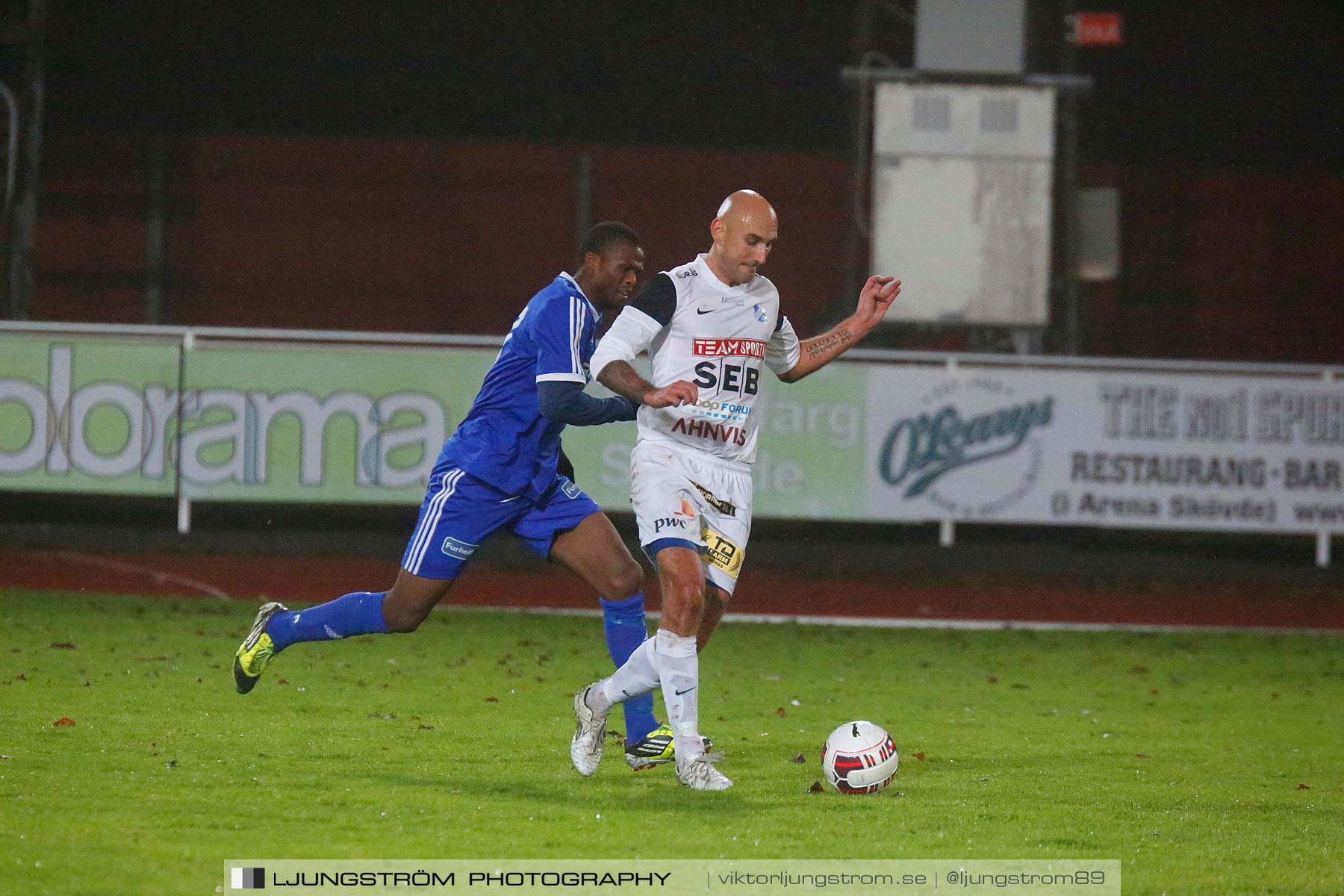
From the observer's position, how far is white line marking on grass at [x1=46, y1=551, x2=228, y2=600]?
1255 centimetres

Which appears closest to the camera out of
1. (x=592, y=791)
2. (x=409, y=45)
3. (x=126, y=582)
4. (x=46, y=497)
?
(x=592, y=791)

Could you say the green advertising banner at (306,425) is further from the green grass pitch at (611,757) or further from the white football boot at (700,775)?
the white football boot at (700,775)

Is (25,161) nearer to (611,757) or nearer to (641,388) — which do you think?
(611,757)

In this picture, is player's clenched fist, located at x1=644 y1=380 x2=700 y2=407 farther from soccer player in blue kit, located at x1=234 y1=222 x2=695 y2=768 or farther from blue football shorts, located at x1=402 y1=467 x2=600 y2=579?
blue football shorts, located at x1=402 y1=467 x2=600 y2=579

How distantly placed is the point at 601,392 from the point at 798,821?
8780 mm

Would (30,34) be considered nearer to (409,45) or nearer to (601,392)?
(409,45)

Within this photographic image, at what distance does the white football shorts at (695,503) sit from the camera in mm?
5660

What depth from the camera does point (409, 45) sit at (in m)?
23.4

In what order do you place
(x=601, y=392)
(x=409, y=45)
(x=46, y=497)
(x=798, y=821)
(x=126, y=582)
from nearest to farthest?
(x=798, y=821) → (x=126, y=582) → (x=601, y=392) → (x=46, y=497) → (x=409, y=45)

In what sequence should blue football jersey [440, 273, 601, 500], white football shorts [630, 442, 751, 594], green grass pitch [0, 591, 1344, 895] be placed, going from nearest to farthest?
green grass pitch [0, 591, 1344, 895], white football shorts [630, 442, 751, 594], blue football jersey [440, 273, 601, 500]

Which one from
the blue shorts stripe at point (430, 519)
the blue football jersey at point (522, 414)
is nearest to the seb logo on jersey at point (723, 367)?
the blue football jersey at point (522, 414)

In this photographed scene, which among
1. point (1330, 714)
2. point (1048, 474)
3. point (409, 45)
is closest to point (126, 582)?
point (1048, 474)

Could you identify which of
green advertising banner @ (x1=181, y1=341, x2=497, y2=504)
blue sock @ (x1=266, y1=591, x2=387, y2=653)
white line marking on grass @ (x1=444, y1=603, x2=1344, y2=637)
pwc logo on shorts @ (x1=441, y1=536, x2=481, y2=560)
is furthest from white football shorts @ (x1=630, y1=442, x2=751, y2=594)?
green advertising banner @ (x1=181, y1=341, x2=497, y2=504)

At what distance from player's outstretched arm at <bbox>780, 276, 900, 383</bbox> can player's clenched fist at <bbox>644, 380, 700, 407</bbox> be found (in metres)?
0.91
